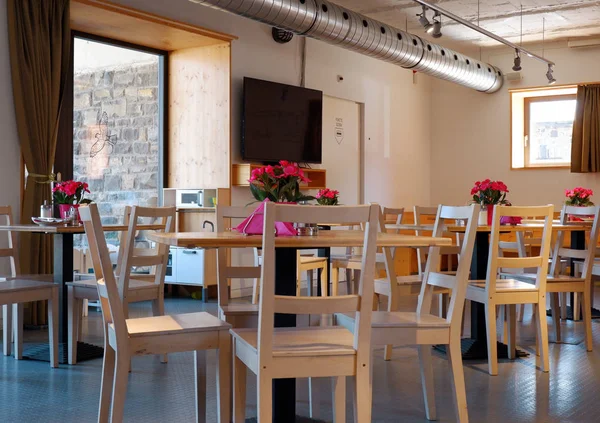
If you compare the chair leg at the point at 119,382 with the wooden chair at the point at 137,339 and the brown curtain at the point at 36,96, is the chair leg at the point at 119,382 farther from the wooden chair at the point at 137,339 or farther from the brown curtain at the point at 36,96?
the brown curtain at the point at 36,96

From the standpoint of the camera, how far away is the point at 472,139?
11188mm

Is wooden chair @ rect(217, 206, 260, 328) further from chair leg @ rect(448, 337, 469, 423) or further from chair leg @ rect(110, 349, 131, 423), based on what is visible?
chair leg @ rect(448, 337, 469, 423)

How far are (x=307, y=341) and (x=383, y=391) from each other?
1.47 metres

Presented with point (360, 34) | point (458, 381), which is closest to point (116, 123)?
point (360, 34)

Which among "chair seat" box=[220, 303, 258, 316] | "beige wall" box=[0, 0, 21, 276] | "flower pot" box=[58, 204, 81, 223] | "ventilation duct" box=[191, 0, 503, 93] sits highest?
"ventilation duct" box=[191, 0, 503, 93]

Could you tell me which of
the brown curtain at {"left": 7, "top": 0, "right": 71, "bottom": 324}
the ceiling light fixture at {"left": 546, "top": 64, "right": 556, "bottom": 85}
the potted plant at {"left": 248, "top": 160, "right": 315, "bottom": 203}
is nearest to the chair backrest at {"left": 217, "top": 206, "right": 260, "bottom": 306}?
the potted plant at {"left": 248, "top": 160, "right": 315, "bottom": 203}

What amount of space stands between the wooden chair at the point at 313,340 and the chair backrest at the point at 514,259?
1.87m

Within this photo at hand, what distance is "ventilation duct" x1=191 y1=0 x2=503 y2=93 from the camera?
240 inches

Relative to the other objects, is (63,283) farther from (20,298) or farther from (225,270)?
(225,270)

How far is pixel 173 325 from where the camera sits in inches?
104

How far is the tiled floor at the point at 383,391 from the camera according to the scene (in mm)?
3277

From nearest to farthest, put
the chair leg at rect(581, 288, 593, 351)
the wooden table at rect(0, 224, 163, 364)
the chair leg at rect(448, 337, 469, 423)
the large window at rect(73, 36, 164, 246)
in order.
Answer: the chair leg at rect(448, 337, 469, 423), the wooden table at rect(0, 224, 163, 364), the chair leg at rect(581, 288, 593, 351), the large window at rect(73, 36, 164, 246)

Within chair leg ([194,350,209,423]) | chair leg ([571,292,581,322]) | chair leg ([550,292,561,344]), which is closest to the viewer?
chair leg ([194,350,209,423])

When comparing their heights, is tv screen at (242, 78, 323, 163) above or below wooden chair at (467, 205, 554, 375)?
above
